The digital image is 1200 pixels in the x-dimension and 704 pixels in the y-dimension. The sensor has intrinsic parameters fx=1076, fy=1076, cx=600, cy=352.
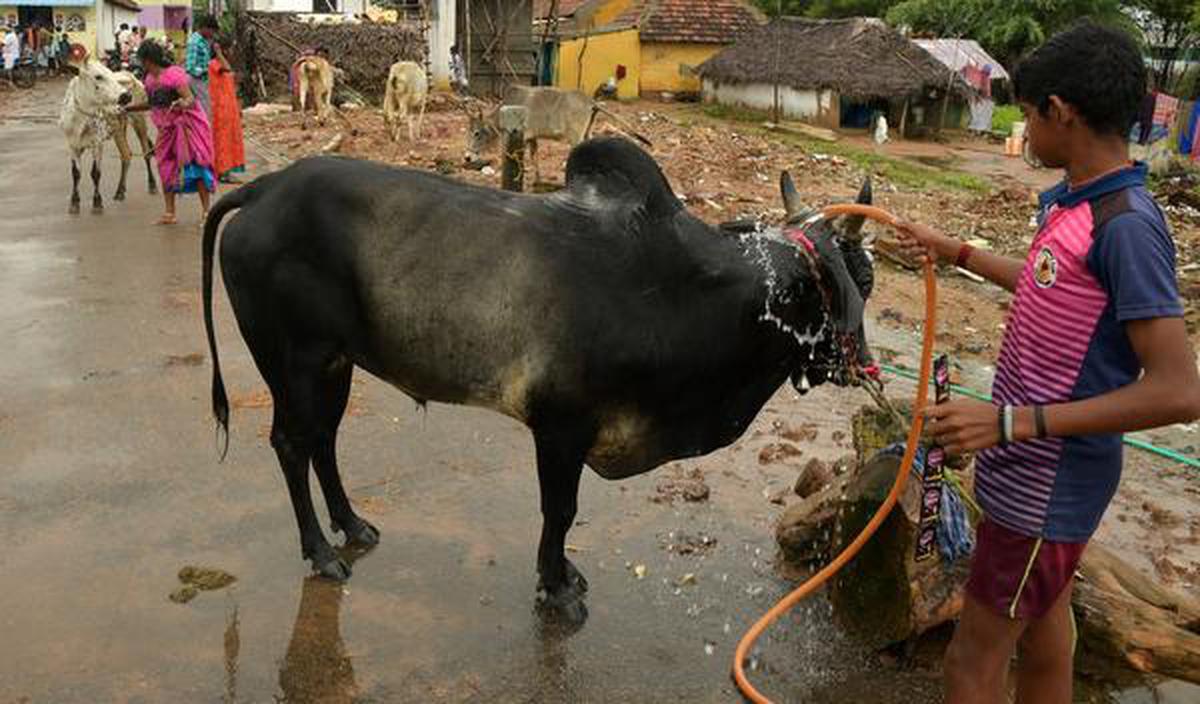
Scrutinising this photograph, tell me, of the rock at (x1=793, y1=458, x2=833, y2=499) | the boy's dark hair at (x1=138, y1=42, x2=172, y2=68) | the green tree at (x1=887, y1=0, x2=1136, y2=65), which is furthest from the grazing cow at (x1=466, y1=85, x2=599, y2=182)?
the green tree at (x1=887, y1=0, x2=1136, y2=65)

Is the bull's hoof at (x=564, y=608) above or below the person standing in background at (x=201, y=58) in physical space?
below

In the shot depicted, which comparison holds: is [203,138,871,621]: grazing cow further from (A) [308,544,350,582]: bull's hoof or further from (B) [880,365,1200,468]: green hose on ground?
(B) [880,365,1200,468]: green hose on ground

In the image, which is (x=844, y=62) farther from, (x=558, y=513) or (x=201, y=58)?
(x=558, y=513)

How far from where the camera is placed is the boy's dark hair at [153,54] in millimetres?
9156

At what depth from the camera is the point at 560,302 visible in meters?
3.40

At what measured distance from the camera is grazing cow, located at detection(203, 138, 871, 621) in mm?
3426

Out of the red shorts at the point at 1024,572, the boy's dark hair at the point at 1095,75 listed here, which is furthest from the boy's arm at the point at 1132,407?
the boy's dark hair at the point at 1095,75

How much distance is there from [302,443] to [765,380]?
1.68 metres

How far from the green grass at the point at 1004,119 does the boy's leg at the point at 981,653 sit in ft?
89.0

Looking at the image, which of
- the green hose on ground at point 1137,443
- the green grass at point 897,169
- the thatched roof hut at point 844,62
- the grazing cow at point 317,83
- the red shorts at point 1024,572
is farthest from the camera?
the thatched roof hut at point 844,62

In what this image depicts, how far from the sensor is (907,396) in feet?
20.6

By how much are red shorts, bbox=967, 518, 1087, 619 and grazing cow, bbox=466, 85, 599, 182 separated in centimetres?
1251

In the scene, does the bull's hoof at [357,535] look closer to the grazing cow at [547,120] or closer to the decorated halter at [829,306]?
the decorated halter at [829,306]

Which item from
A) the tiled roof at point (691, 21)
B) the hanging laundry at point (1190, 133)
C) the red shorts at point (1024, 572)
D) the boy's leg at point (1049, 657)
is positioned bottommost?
the boy's leg at point (1049, 657)
